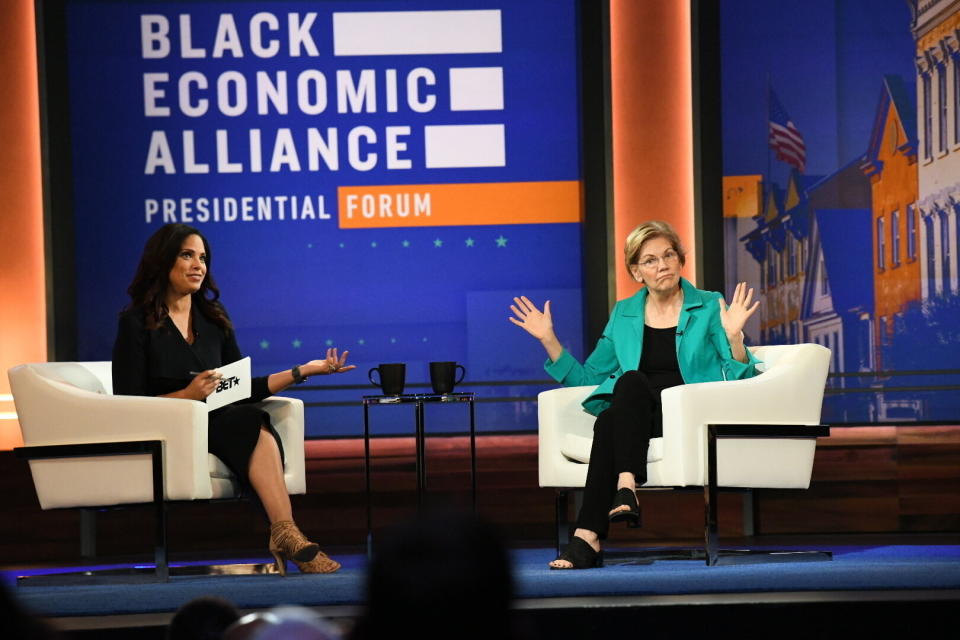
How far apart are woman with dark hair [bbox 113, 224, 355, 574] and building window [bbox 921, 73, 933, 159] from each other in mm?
2955

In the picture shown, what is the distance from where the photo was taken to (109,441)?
348 centimetres

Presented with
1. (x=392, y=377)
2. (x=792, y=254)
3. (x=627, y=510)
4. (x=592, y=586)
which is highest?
(x=792, y=254)

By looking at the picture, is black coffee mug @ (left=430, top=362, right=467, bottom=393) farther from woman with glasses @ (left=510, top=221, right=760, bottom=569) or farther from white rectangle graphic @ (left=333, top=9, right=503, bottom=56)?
white rectangle graphic @ (left=333, top=9, right=503, bottom=56)

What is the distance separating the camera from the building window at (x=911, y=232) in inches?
200

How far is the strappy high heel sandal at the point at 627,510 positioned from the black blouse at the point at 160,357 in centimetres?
123

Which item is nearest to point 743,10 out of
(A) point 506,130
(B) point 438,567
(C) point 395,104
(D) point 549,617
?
(A) point 506,130

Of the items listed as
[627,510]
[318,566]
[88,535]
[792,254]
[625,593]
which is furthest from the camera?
[792,254]

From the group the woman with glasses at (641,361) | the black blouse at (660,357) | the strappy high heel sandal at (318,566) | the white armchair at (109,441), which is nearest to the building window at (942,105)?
A: the woman with glasses at (641,361)

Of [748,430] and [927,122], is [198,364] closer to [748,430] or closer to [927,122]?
[748,430]

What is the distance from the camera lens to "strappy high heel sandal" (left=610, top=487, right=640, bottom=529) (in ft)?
10.8

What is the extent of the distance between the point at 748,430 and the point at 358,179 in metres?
2.42

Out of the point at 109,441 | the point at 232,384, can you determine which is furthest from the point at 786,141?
the point at 109,441

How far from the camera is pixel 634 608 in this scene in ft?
8.79

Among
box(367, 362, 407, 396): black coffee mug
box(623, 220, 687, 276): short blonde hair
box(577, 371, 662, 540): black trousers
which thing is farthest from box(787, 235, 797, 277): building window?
box(367, 362, 407, 396): black coffee mug
